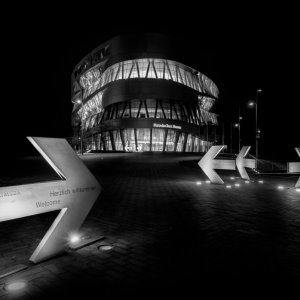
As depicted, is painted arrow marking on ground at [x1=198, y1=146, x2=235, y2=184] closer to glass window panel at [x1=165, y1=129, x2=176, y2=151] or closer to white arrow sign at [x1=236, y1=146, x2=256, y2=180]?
white arrow sign at [x1=236, y1=146, x2=256, y2=180]

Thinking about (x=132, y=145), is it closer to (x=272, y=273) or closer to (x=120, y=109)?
(x=120, y=109)

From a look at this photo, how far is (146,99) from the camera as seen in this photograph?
65.4 meters

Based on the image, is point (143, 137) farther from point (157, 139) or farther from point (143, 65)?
point (143, 65)

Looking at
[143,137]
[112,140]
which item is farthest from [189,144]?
[112,140]

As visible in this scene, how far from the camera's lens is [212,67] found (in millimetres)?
87750

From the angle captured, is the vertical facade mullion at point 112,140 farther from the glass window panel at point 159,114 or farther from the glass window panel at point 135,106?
the glass window panel at point 159,114

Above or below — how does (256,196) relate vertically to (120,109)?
below

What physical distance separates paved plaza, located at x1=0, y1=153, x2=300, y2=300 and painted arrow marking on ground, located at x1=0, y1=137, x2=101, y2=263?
337mm

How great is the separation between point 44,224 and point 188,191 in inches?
245

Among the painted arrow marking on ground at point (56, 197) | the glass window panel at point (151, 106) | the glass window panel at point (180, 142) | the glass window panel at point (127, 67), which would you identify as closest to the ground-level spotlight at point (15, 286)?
the painted arrow marking on ground at point (56, 197)

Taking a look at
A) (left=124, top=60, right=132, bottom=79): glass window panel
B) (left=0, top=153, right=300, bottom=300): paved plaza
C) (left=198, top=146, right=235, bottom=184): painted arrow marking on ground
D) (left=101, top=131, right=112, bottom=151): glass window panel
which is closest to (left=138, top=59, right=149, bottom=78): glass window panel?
(left=124, top=60, right=132, bottom=79): glass window panel

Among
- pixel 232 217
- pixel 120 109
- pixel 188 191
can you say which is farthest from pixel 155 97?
pixel 232 217

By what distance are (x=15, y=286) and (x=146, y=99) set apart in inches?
2501

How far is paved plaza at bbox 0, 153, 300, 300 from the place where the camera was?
11.5 ft
